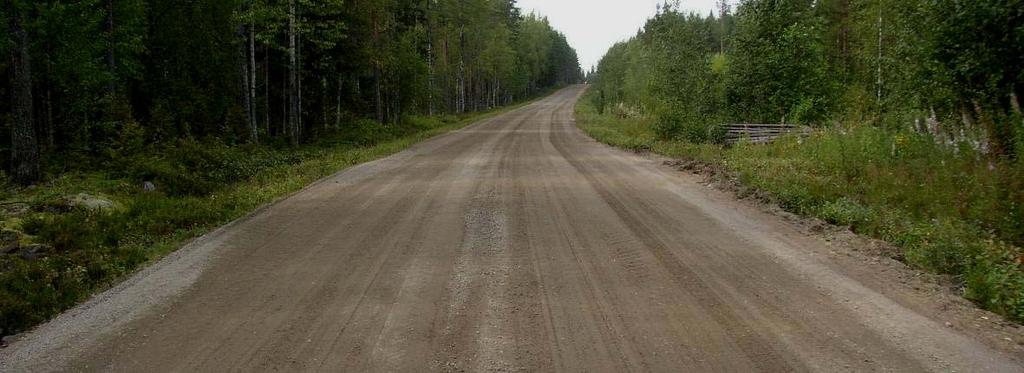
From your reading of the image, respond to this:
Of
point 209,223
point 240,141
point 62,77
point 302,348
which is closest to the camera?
point 302,348

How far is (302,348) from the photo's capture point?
13.3ft

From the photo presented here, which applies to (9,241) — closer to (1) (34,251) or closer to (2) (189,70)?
(1) (34,251)

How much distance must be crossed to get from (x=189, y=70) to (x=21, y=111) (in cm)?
1328

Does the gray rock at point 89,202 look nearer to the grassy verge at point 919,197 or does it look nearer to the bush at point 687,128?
the grassy verge at point 919,197

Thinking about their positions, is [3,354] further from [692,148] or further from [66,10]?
[66,10]

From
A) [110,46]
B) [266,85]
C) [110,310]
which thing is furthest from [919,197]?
[266,85]

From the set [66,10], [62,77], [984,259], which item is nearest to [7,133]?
[62,77]

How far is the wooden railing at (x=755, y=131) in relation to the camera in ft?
57.3

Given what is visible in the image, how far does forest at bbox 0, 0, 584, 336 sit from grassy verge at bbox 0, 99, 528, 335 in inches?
1.2

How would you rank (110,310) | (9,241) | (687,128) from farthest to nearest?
(687,128), (9,241), (110,310)

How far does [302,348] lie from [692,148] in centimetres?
1443

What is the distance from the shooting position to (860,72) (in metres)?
24.9

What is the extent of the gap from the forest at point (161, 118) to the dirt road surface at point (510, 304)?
3.59ft

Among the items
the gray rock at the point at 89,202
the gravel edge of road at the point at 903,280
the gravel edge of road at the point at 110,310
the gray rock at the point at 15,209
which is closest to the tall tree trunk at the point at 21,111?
the gray rock at the point at 15,209
